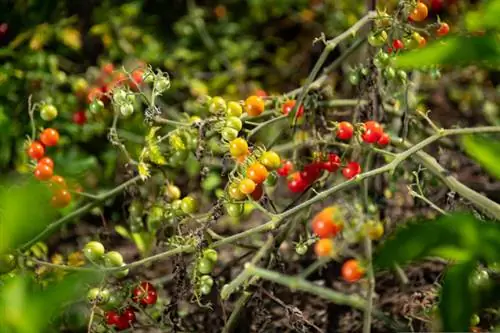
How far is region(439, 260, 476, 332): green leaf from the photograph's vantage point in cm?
75

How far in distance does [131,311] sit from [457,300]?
977mm

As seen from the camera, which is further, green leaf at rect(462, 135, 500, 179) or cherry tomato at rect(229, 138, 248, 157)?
cherry tomato at rect(229, 138, 248, 157)

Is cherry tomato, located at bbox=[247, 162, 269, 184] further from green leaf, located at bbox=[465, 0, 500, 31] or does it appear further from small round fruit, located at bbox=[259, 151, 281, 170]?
green leaf, located at bbox=[465, 0, 500, 31]

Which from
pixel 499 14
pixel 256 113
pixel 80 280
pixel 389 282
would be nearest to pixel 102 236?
pixel 256 113

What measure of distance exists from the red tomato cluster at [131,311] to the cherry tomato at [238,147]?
346 mm

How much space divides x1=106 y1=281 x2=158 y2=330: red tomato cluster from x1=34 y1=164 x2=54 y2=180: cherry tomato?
0.38 m

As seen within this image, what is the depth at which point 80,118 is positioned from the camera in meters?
2.44

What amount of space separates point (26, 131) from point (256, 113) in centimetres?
83

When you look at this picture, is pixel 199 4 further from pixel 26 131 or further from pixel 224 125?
pixel 224 125

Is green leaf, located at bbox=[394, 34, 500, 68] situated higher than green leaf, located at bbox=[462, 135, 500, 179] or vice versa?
green leaf, located at bbox=[394, 34, 500, 68]

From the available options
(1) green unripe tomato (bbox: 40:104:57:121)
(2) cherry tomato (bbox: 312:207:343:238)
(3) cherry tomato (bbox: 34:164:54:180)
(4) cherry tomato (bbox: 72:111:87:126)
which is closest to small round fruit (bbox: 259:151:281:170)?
(2) cherry tomato (bbox: 312:207:343:238)

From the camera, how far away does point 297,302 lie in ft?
6.72

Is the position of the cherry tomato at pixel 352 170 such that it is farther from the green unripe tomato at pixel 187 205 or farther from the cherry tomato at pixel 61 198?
the cherry tomato at pixel 61 198

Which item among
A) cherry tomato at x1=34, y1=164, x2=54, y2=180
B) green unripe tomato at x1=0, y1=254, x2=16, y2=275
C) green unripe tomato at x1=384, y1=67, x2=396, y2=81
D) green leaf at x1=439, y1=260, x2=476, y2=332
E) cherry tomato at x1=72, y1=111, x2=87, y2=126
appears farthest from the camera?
cherry tomato at x1=72, y1=111, x2=87, y2=126
